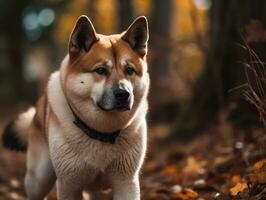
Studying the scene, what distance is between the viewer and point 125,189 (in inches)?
214

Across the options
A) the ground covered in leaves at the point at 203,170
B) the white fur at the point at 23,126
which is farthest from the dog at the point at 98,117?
the white fur at the point at 23,126

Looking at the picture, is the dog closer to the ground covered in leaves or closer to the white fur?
the ground covered in leaves

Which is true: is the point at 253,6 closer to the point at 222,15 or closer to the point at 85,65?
the point at 222,15

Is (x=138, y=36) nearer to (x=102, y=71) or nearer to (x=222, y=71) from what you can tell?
(x=102, y=71)

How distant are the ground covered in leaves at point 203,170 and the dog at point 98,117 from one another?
760mm

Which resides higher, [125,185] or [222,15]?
[222,15]

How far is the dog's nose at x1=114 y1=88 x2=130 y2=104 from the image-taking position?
5098mm

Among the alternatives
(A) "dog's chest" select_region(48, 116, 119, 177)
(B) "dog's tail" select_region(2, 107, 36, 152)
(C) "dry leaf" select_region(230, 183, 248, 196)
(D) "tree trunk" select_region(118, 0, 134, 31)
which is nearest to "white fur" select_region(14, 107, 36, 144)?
(B) "dog's tail" select_region(2, 107, 36, 152)

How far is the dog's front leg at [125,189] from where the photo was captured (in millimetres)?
5418

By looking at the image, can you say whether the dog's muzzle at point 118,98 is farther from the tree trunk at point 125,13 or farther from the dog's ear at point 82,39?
the tree trunk at point 125,13

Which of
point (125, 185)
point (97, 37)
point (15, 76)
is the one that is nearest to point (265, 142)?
point (125, 185)

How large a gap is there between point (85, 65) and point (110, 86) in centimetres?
34

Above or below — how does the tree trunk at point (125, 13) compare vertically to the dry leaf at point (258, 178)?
below

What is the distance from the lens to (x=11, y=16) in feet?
70.6
